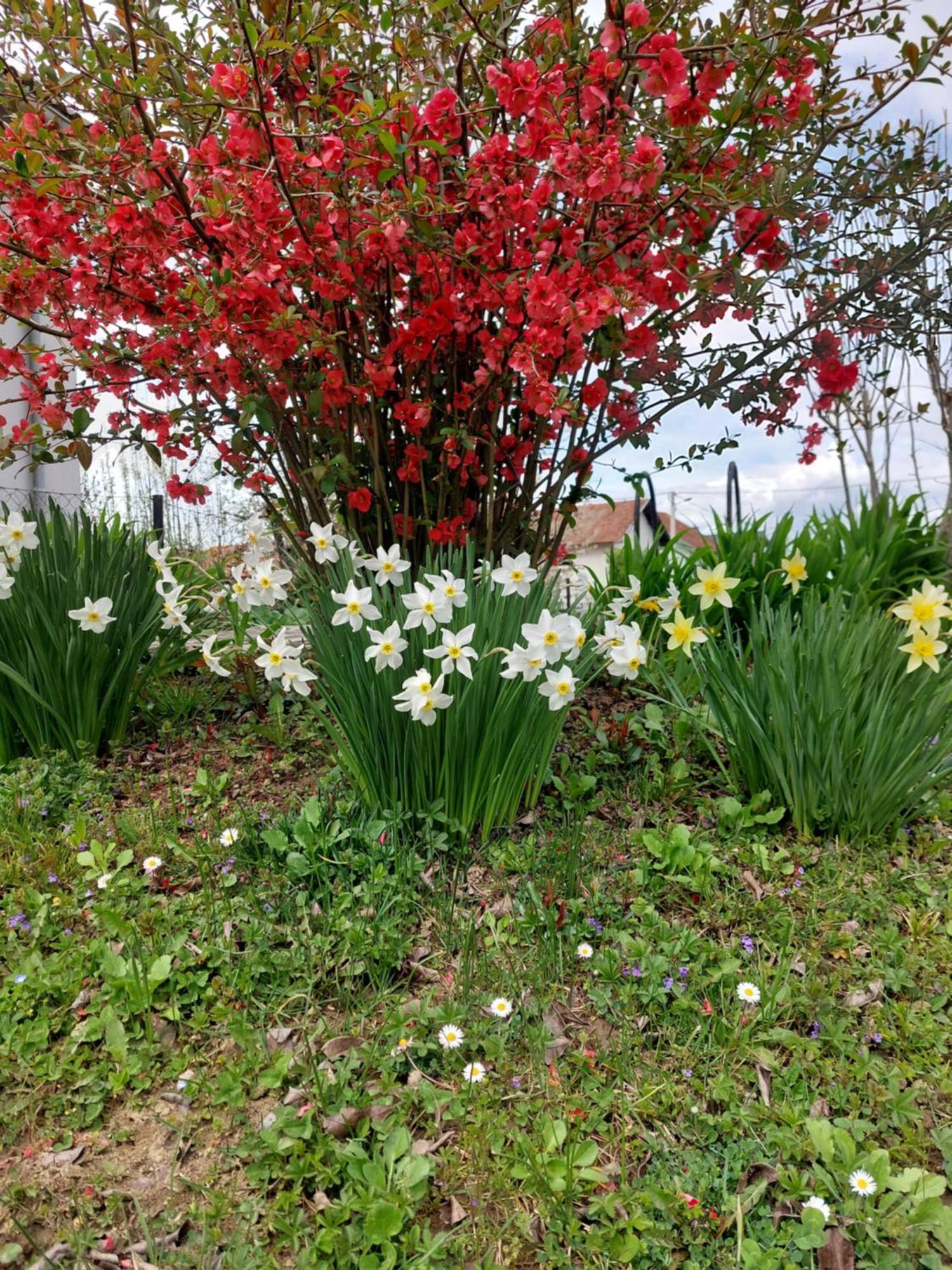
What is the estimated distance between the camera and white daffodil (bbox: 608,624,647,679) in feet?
7.54

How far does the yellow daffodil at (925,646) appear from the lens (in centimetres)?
234

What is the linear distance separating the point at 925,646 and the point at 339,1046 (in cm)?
186

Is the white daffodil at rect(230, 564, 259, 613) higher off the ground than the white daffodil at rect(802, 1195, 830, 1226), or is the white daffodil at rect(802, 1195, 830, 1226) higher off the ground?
the white daffodil at rect(230, 564, 259, 613)

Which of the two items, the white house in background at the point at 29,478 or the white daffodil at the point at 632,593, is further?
the white house in background at the point at 29,478

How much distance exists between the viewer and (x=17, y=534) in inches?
114

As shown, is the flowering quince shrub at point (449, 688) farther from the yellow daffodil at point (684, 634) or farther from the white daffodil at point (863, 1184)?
the white daffodil at point (863, 1184)

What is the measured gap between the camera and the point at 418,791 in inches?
92.0

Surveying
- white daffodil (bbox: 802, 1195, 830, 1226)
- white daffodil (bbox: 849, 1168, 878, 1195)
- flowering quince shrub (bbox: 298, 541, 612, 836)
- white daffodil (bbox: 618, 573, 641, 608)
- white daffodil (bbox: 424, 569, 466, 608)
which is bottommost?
white daffodil (bbox: 802, 1195, 830, 1226)

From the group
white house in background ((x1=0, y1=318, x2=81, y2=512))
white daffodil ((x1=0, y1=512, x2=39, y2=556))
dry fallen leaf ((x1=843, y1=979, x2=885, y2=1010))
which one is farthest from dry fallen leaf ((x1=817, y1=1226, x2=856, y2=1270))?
white house in background ((x1=0, y1=318, x2=81, y2=512))

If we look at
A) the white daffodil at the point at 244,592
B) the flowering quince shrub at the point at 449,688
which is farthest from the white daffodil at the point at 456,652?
the white daffodil at the point at 244,592

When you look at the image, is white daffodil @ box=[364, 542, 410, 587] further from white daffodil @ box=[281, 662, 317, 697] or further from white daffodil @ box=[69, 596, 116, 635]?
white daffodil @ box=[69, 596, 116, 635]

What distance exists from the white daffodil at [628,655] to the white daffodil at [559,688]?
23 centimetres

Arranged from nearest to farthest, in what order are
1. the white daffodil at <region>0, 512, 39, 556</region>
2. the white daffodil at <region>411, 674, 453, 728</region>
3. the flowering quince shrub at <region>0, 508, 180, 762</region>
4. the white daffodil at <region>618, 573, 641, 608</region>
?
the white daffodil at <region>411, 674, 453, 728</region>
the white daffodil at <region>618, 573, 641, 608</region>
the white daffodil at <region>0, 512, 39, 556</region>
the flowering quince shrub at <region>0, 508, 180, 762</region>

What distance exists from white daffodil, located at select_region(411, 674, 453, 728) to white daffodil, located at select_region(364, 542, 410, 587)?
469mm
